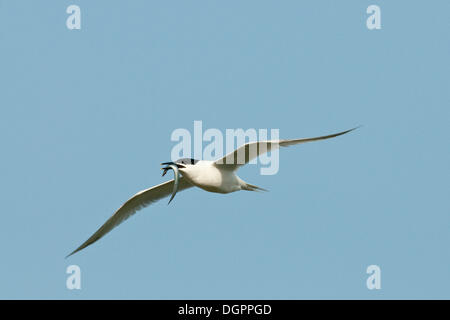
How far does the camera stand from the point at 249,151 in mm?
14727

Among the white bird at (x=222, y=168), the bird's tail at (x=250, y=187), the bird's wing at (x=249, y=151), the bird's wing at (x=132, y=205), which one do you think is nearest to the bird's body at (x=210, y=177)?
the white bird at (x=222, y=168)

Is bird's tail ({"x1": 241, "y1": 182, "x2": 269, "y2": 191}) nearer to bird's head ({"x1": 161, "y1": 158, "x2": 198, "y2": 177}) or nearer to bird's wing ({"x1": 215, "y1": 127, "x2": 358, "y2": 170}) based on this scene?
bird's wing ({"x1": 215, "y1": 127, "x2": 358, "y2": 170})

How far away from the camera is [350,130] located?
13.0m

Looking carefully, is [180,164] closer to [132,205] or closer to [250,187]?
[250,187]

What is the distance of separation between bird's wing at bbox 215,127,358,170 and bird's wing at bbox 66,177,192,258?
208 cm

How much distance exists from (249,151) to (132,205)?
13.2ft

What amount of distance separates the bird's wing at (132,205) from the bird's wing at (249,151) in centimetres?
208

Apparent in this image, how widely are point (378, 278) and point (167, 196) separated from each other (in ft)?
17.1

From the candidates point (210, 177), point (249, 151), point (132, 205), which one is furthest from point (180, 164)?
point (132, 205)

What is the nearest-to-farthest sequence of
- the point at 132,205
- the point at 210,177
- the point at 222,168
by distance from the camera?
the point at 210,177
the point at 222,168
the point at 132,205

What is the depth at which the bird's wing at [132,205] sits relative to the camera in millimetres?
17156

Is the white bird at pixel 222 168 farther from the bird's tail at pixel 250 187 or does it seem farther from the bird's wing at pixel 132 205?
the bird's wing at pixel 132 205
